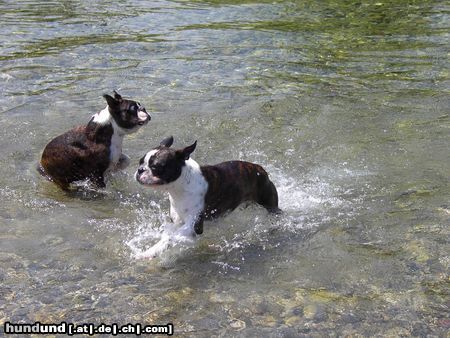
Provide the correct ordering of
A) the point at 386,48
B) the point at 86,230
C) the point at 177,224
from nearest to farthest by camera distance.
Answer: the point at 177,224, the point at 86,230, the point at 386,48

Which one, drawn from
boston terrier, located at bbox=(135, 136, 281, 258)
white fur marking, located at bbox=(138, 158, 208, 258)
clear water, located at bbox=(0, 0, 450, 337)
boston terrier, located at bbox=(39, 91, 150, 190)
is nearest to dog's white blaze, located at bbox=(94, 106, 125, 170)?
boston terrier, located at bbox=(39, 91, 150, 190)

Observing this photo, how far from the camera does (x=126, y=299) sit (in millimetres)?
5582

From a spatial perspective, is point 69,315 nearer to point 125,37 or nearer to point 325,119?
point 325,119

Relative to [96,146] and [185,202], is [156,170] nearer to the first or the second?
[185,202]

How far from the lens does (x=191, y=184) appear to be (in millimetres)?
6270

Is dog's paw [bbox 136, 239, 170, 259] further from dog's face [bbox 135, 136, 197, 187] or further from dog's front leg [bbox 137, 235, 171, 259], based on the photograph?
dog's face [bbox 135, 136, 197, 187]

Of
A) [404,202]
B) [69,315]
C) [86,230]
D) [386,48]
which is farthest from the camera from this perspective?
[386,48]

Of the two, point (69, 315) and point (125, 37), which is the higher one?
point (125, 37)

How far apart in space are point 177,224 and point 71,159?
2238 mm

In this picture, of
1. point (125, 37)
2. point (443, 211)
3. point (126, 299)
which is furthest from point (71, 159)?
point (125, 37)

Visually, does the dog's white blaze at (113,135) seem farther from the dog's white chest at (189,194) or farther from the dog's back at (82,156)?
the dog's white chest at (189,194)

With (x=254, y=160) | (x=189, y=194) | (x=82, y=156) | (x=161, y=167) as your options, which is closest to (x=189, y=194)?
(x=189, y=194)

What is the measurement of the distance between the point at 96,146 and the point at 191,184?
2.16 m

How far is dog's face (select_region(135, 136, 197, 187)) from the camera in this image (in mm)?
5973
